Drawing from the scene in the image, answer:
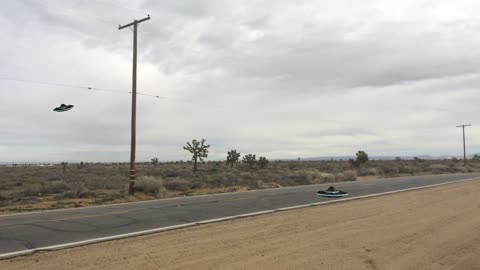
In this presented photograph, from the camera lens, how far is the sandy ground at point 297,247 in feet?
25.9

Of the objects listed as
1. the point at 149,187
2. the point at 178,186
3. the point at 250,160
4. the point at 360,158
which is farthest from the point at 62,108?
the point at 360,158

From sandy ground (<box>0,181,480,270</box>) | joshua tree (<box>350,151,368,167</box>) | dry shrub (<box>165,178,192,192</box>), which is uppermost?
joshua tree (<box>350,151,368,167</box>)

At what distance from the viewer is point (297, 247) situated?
30.0 ft

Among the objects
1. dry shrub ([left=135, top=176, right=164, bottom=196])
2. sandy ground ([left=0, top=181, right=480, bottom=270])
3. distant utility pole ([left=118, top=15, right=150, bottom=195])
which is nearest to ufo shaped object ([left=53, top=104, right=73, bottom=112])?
distant utility pole ([left=118, top=15, right=150, bottom=195])

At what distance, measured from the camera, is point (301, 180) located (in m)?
39.5

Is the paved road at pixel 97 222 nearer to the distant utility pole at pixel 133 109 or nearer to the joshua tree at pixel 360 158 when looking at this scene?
the distant utility pole at pixel 133 109

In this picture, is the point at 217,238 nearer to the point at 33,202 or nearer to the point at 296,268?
the point at 296,268

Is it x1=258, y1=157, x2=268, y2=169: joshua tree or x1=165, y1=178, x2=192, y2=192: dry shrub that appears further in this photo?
x1=258, y1=157, x2=268, y2=169: joshua tree

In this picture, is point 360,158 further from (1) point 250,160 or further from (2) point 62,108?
(2) point 62,108

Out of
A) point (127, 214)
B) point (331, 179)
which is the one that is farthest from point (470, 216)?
point (331, 179)

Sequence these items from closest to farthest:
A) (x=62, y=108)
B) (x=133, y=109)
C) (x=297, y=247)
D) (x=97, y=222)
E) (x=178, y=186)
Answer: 1. (x=297, y=247)
2. (x=97, y=222)
3. (x=62, y=108)
4. (x=133, y=109)
5. (x=178, y=186)

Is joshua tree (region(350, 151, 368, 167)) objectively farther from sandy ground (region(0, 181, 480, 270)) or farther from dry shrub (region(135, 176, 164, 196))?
sandy ground (region(0, 181, 480, 270))

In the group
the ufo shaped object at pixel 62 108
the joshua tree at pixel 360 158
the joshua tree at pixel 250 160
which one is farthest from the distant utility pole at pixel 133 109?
the joshua tree at pixel 360 158

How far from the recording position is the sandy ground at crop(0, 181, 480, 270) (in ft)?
25.9
